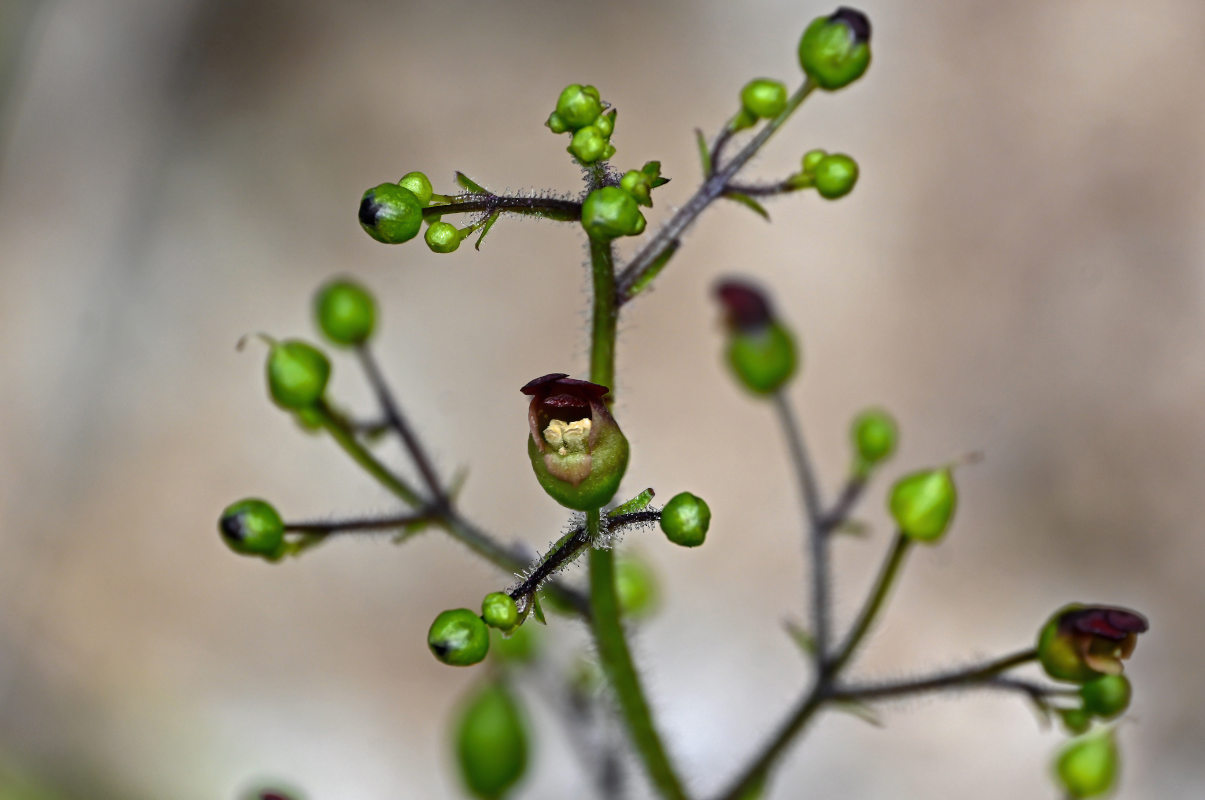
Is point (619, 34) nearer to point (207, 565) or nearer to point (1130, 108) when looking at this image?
point (1130, 108)

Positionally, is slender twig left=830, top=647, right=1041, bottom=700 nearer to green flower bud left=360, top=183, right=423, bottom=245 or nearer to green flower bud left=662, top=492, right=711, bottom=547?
green flower bud left=662, top=492, right=711, bottom=547

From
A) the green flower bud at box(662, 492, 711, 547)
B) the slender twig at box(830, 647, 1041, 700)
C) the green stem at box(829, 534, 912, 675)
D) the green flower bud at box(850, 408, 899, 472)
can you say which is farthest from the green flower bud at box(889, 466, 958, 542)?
the green flower bud at box(662, 492, 711, 547)

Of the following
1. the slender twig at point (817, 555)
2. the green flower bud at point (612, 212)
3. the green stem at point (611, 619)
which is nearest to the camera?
the green flower bud at point (612, 212)

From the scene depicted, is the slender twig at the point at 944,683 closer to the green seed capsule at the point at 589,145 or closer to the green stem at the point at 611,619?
the green stem at the point at 611,619

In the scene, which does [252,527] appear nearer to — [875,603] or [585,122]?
[585,122]

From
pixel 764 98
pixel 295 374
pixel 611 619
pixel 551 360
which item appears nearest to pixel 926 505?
pixel 611 619

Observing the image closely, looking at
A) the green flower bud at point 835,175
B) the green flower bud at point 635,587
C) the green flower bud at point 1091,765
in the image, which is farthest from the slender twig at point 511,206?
the green flower bud at point 1091,765

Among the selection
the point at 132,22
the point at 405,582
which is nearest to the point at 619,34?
the point at 132,22
